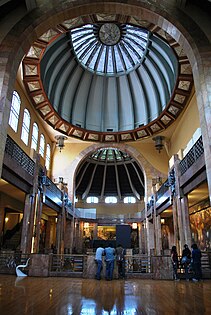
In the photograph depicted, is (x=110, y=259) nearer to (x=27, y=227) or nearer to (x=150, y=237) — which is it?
(x=27, y=227)

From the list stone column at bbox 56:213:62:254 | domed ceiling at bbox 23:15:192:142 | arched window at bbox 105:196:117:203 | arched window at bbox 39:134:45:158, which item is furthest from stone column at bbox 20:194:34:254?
arched window at bbox 105:196:117:203

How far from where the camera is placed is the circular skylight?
1838cm

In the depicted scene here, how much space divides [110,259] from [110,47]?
1729 centimetres

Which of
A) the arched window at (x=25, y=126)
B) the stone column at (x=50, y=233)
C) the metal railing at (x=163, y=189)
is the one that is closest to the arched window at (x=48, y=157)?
the arched window at (x=25, y=126)

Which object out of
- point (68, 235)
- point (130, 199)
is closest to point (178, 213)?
point (68, 235)

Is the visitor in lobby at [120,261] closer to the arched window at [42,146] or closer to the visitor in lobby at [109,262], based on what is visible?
the visitor in lobby at [109,262]

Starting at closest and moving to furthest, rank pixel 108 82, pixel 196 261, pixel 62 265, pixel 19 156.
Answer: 1. pixel 196 261
2. pixel 19 156
3. pixel 62 265
4. pixel 108 82

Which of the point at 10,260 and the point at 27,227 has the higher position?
the point at 27,227

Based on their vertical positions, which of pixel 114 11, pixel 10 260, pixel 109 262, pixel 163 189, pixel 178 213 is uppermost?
pixel 114 11

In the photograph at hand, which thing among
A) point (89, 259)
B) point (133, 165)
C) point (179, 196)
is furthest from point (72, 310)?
point (133, 165)

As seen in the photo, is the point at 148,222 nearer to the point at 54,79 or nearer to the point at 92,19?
the point at 54,79

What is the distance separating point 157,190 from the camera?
2109cm

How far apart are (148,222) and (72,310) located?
21060 mm

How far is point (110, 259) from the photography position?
9.71 m
